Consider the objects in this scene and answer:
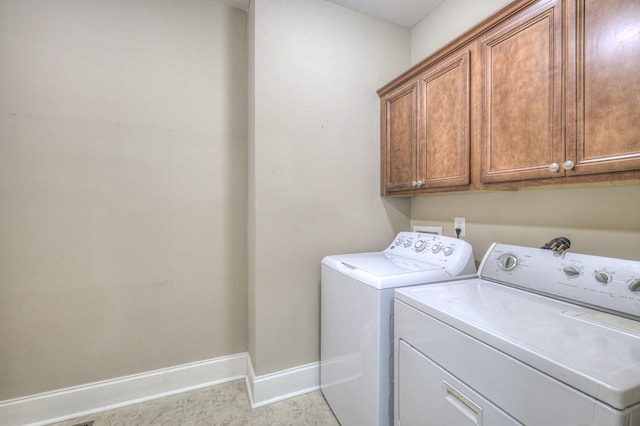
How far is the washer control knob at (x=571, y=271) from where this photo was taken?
1.03 metres

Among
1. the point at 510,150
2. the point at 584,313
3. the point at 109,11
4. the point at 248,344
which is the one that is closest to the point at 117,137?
the point at 109,11

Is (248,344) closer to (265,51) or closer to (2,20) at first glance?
(265,51)

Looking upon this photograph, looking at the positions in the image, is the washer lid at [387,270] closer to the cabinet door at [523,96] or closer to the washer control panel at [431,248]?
the washer control panel at [431,248]

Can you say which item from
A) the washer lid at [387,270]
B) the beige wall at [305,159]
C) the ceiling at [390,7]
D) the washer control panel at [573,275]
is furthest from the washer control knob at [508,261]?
the ceiling at [390,7]

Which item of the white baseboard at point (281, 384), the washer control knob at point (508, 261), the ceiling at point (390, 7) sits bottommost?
the white baseboard at point (281, 384)

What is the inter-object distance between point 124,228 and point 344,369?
1.57m

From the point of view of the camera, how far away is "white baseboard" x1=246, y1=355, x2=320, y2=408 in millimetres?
1711

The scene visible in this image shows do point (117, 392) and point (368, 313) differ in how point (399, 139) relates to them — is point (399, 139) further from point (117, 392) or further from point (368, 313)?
point (117, 392)

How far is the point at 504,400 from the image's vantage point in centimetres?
73

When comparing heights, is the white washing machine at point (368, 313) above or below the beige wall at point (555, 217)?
below

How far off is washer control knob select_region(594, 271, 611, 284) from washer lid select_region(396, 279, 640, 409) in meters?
0.11

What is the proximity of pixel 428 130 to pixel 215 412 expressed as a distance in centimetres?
213

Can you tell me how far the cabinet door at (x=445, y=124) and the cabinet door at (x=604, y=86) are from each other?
450 mm

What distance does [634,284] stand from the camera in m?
0.89
